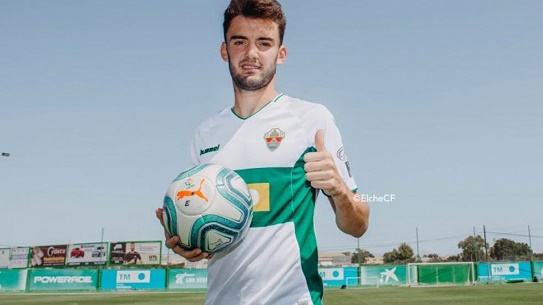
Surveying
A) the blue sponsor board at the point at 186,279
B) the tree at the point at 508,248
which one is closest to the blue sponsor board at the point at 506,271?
the blue sponsor board at the point at 186,279

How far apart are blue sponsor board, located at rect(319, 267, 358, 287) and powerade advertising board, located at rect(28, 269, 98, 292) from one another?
18.7m

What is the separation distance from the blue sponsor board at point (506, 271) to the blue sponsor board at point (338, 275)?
1086 cm

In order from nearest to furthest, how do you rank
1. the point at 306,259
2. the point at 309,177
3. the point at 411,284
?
the point at 309,177, the point at 306,259, the point at 411,284

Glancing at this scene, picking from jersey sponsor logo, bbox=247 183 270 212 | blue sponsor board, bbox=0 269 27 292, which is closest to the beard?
jersey sponsor logo, bbox=247 183 270 212

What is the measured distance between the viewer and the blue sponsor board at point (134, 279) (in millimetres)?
40125

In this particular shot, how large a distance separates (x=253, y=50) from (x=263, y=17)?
0.27m

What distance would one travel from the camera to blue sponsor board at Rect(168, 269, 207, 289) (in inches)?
1580

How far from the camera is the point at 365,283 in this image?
40656 millimetres

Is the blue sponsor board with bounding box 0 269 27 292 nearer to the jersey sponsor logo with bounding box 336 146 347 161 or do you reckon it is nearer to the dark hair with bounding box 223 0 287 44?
the dark hair with bounding box 223 0 287 44

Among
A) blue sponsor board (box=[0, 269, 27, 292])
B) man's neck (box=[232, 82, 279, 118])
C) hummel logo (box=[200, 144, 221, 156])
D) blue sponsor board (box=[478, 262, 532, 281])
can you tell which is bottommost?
blue sponsor board (box=[0, 269, 27, 292])

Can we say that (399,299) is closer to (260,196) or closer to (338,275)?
(260,196)

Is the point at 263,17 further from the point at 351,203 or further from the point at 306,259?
the point at 306,259

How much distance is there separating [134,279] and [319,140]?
40259 mm

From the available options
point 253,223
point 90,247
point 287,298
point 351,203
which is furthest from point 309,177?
point 90,247
